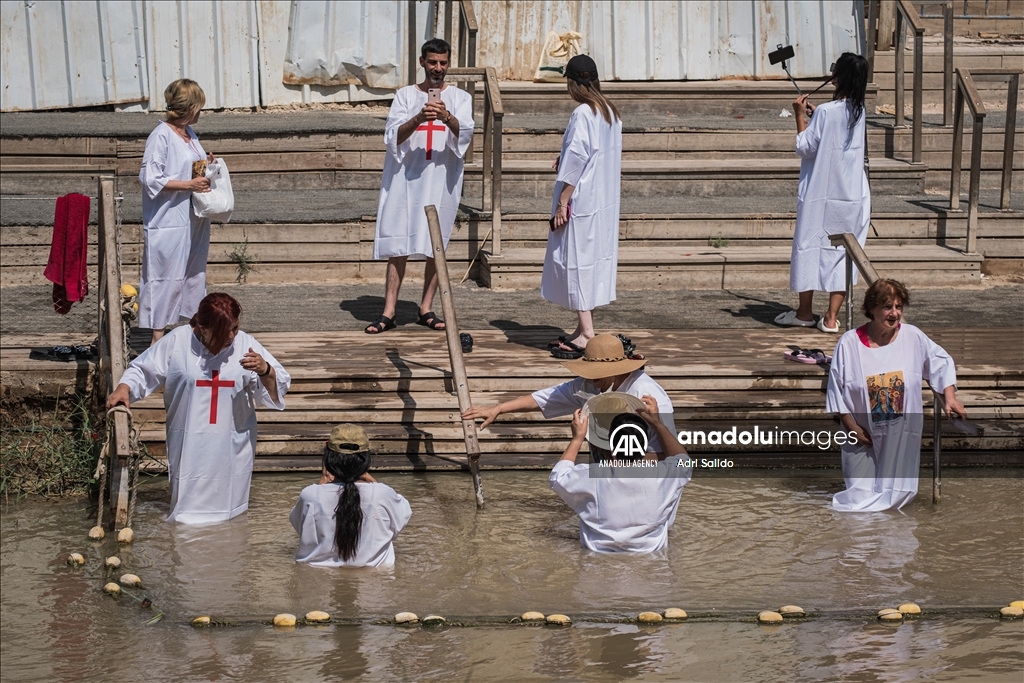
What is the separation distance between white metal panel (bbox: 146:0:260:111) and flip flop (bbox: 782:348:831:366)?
24.4ft

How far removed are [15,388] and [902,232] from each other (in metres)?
7.20

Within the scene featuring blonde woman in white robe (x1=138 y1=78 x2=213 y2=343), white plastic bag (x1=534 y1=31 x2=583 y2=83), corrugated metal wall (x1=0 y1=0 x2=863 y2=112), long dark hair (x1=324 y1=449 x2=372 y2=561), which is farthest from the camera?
white plastic bag (x1=534 y1=31 x2=583 y2=83)

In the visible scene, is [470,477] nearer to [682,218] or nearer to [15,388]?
[15,388]

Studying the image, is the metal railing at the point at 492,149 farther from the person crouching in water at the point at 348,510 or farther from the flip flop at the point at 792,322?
the person crouching in water at the point at 348,510

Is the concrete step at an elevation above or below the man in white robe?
below

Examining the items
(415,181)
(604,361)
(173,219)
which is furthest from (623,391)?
(415,181)

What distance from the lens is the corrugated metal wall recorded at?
44.9 ft

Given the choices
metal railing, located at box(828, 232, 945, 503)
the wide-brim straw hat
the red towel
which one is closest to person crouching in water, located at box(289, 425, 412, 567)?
the wide-brim straw hat

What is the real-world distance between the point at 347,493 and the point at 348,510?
0.26ft

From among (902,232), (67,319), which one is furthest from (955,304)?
(67,319)

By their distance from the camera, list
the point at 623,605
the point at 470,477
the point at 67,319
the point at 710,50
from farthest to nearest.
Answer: the point at 710,50 → the point at 67,319 → the point at 470,477 → the point at 623,605

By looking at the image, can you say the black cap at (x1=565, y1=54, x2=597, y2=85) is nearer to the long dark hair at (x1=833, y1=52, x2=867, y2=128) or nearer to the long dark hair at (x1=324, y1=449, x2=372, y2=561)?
the long dark hair at (x1=833, y1=52, x2=867, y2=128)

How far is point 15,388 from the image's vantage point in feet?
27.3

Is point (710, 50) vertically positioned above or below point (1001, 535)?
above
